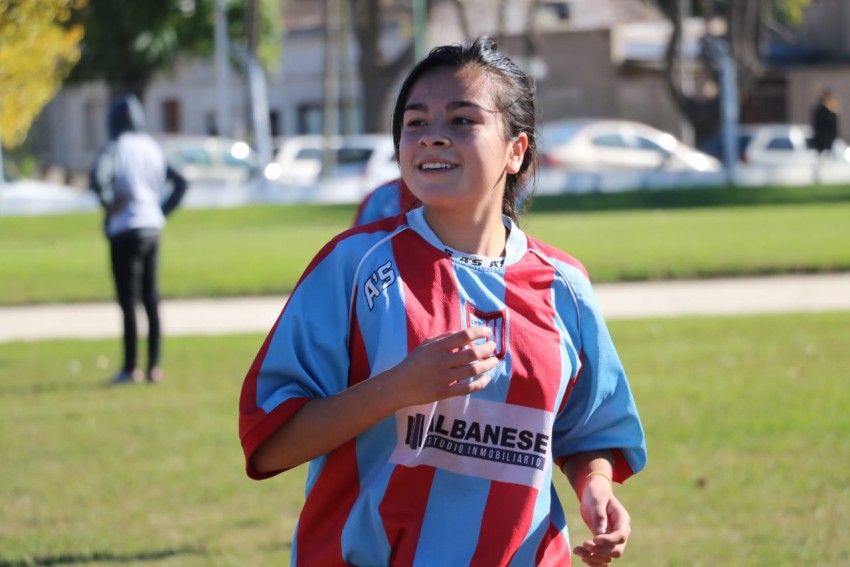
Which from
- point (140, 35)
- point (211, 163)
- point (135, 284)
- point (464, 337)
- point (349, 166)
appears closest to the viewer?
point (464, 337)

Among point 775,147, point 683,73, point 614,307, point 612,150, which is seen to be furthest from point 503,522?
point 683,73

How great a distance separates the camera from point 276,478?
708 cm

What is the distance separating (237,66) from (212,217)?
2195cm

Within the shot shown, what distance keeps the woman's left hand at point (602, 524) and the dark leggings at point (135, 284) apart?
732 centimetres

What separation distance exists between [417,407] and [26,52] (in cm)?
1068

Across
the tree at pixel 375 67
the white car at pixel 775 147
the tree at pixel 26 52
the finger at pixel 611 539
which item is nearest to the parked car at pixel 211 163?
the tree at pixel 375 67

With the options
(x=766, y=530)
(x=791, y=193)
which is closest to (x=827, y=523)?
(x=766, y=530)

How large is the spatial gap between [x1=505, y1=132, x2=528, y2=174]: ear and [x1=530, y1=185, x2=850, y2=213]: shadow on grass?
24.1m

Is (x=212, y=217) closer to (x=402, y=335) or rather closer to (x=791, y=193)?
(x=791, y=193)

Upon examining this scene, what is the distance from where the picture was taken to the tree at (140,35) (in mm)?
43000

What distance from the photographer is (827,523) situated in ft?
19.4

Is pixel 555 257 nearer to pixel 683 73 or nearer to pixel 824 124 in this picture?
pixel 824 124

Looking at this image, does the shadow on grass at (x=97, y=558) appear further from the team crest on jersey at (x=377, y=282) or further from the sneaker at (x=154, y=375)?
the sneaker at (x=154, y=375)

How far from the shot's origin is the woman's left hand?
8.92 ft
